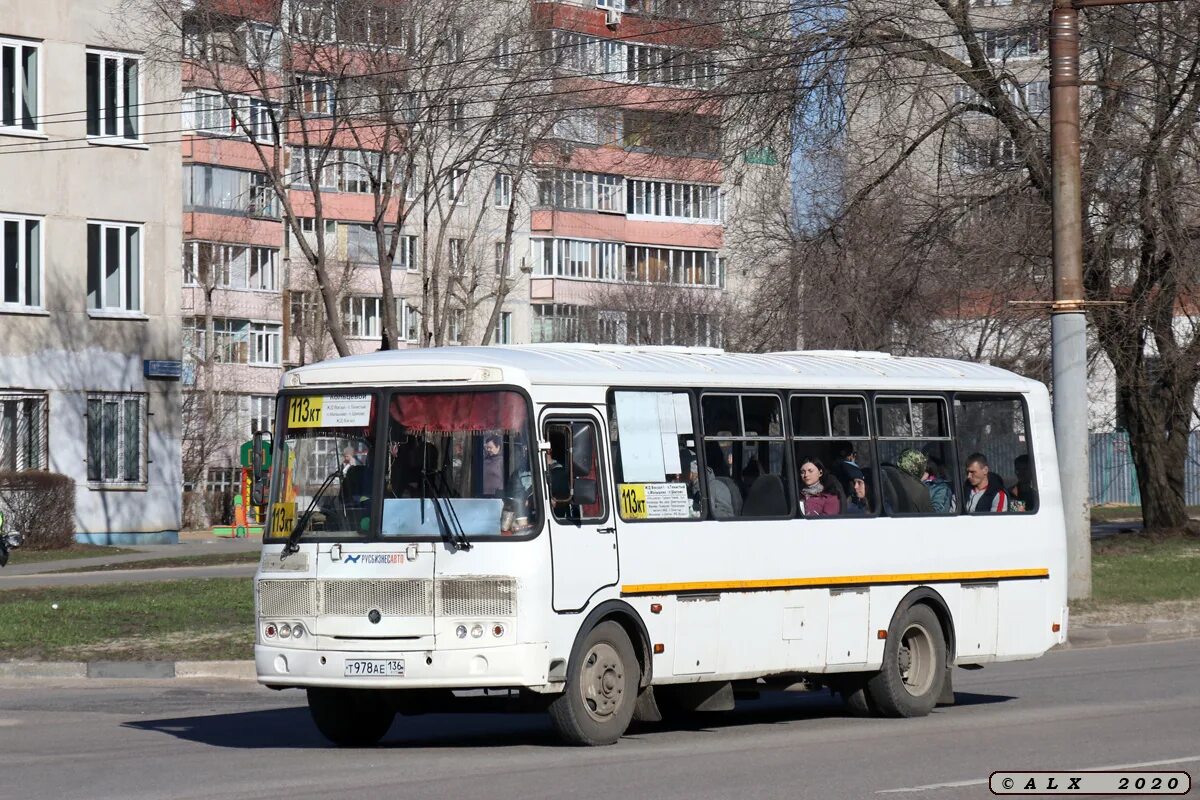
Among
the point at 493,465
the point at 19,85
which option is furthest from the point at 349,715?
the point at 19,85

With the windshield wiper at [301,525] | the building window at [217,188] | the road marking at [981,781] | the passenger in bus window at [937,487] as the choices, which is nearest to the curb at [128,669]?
the windshield wiper at [301,525]

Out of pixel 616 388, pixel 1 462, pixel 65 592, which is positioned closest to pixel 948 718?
pixel 616 388

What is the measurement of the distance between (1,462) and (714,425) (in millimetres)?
30330

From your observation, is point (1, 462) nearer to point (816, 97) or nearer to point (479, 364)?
point (816, 97)

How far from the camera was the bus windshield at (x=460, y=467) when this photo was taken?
12773 mm

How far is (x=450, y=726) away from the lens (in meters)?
14.8

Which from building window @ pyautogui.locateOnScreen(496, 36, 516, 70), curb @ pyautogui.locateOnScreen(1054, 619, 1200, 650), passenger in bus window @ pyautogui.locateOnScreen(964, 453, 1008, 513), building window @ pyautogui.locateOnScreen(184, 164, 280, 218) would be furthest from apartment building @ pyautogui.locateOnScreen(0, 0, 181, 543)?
passenger in bus window @ pyautogui.locateOnScreen(964, 453, 1008, 513)

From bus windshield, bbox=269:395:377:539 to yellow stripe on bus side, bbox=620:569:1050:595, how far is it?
5.89 feet

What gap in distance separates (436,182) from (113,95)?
24.6 ft

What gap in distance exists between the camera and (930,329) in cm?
3694

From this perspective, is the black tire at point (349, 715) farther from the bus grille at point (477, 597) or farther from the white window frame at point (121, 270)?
the white window frame at point (121, 270)

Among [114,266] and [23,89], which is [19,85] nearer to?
[23,89]

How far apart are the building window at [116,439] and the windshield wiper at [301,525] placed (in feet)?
102

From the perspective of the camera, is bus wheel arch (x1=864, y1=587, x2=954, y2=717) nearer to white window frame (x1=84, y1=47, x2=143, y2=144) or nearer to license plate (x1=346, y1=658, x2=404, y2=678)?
license plate (x1=346, y1=658, x2=404, y2=678)
